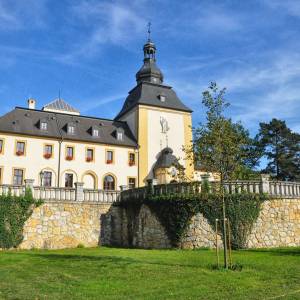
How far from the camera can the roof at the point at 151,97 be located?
40172 mm

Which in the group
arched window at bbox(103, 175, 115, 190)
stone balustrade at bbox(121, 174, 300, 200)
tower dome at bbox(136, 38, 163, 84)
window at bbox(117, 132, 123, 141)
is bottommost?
stone balustrade at bbox(121, 174, 300, 200)

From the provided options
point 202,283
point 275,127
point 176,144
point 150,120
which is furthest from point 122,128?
point 202,283

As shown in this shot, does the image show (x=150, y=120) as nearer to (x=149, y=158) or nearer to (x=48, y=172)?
(x=149, y=158)

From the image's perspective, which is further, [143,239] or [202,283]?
[143,239]

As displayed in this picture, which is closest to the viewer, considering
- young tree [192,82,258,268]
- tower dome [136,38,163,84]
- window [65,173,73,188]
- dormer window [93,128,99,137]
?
young tree [192,82,258,268]

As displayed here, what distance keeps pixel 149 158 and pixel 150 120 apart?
389 centimetres

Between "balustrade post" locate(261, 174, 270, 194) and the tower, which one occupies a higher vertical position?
the tower

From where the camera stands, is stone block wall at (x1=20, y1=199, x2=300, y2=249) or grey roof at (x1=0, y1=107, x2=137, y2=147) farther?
grey roof at (x1=0, y1=107, x2=137, y2=147)

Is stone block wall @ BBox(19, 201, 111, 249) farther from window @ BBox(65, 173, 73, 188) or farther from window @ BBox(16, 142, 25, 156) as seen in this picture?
window @ BBox(16, 142, 25, 156)

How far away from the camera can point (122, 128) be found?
4016cm

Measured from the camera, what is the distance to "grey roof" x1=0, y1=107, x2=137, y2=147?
115ft

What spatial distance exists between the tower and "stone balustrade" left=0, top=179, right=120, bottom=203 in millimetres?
15329

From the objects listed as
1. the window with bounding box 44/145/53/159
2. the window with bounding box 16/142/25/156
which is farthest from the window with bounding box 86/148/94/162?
the window with bounding box 16/142/25/156

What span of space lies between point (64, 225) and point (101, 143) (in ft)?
56.5
